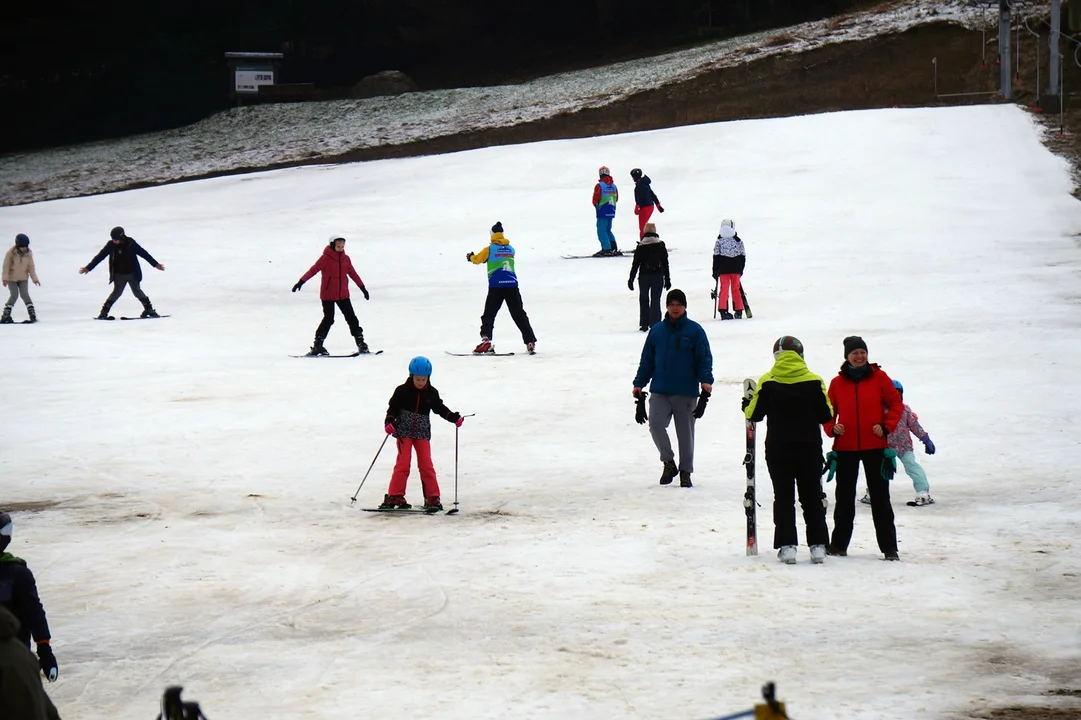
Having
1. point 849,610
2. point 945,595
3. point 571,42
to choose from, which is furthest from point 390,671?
point 571,42

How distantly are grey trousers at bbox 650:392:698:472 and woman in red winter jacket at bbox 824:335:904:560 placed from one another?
8.22 feet

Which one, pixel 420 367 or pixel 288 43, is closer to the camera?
pixel 420 367

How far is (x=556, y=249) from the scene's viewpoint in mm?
26781

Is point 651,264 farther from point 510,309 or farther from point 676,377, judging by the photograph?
point 676,377

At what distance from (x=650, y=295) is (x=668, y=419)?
7.29 m


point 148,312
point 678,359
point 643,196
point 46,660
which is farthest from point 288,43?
point 46,660

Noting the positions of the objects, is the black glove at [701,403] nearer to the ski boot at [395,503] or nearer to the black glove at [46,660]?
the ski boot at [395,503]

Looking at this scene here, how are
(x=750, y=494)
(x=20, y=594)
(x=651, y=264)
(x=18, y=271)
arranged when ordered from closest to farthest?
(x=20, y=594)
(x=750, y=494)
(x=651, y=264)
(x=18, y=271)

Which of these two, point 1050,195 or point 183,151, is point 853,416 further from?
point 183,151

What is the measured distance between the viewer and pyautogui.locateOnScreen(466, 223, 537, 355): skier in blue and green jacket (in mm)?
17453

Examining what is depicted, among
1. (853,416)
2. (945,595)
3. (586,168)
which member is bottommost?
(945,595)

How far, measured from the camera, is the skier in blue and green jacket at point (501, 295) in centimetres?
1745

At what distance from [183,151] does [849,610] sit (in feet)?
139

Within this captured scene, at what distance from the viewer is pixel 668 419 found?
11.5 m
